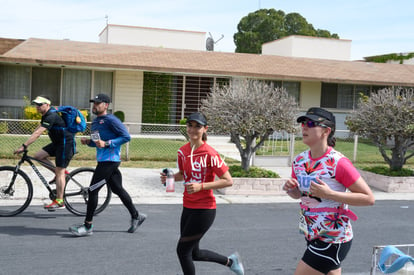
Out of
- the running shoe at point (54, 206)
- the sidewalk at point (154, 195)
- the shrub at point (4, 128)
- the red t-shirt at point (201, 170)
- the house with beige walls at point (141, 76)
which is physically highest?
→ the house with beige walls at point (141, 76)

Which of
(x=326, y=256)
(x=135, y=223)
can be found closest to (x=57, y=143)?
(x=135, y=223)

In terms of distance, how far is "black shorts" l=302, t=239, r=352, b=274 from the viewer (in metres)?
3.47

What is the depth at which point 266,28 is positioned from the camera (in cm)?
6812

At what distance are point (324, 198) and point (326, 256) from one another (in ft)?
1.41

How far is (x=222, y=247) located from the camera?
251 inches

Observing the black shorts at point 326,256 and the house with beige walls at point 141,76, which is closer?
the black shorts at point 326,256

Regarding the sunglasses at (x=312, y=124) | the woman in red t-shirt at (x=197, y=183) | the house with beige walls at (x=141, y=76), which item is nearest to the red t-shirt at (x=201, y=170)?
the woman in red t-shirt at (x=197, y=183)

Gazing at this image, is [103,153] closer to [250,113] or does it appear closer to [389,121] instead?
[250,113]

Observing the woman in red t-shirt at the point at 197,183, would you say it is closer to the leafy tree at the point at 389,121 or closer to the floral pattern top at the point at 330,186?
the floral pattern top at the point at 330,186

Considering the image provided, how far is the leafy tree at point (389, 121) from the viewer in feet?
36.6

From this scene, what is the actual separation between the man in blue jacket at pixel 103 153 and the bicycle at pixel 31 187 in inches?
38.2

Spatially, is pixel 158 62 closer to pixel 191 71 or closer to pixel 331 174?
pixel 191 71

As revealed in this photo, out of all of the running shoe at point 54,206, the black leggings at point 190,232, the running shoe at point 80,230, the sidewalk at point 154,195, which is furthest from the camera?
the sidewalk at point 154,195

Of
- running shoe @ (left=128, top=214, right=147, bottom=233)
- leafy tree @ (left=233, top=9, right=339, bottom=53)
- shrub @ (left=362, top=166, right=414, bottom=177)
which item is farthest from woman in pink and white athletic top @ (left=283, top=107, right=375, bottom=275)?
leafy tree @ (left=233, top=9, right=339, bottom=53)
